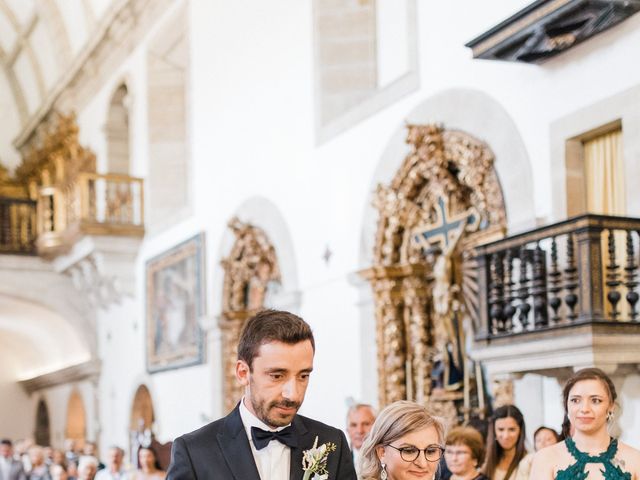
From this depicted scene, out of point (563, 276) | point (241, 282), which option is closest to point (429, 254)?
point (563, 276)

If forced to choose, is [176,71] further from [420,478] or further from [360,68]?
[420,478]

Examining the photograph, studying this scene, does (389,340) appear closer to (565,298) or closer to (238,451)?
(565,298)

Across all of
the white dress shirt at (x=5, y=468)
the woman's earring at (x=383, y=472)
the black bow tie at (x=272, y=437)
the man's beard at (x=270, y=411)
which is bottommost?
the white dress shirt at (x=5, y=468)

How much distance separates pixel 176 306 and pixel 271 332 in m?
16.4

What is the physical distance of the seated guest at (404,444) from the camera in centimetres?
378

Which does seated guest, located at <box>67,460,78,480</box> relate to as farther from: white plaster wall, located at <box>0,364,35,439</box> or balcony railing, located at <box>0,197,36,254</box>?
white plaster wall, located at <box>0,364,35,439</box>

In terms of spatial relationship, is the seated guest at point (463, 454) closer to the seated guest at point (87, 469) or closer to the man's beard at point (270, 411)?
the man's beard at point (270, 411)

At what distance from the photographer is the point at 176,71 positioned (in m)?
21.0

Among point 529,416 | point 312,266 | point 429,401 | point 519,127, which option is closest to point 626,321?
point 529,416

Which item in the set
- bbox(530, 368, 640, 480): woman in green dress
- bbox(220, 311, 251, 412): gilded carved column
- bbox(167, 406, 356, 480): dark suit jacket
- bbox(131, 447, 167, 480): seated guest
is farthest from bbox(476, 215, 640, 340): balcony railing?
bbox(220, 311, 251, 412): gilded carved column

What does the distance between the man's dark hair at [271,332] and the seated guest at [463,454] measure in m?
3.79

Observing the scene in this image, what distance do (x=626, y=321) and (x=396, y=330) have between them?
174 inches

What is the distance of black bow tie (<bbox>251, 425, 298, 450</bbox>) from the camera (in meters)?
3.48

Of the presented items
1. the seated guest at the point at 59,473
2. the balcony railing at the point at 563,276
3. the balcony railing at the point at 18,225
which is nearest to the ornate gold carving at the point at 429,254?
the balcony railing at the point at 563,276
